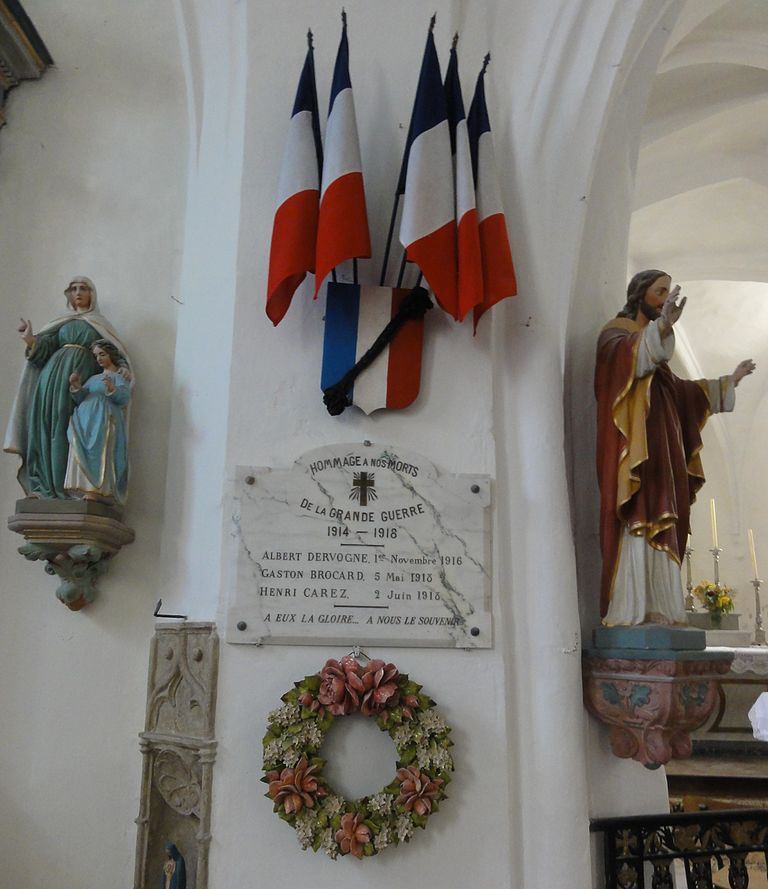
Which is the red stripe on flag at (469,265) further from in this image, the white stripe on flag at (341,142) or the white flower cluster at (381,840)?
the white flower cluster at (381,840)

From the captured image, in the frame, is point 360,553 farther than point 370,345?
No

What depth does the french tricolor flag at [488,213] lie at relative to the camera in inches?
143

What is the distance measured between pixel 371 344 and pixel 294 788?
1.72m

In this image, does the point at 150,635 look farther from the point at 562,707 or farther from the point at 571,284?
the point at 571,284

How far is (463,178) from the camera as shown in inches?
145

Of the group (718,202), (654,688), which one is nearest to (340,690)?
(654,688)

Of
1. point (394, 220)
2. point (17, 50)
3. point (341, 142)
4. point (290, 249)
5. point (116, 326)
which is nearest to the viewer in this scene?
point (290, 249)

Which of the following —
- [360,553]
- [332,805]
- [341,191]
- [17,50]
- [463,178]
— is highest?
[17,50]

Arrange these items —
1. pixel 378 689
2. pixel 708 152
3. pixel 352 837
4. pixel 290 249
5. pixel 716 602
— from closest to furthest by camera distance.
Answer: pixel 352 837 < pixel 378 689 < pixel 290 249 < pixel 708 152 < pixel 716 602

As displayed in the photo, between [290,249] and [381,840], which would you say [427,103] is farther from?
[381,840]

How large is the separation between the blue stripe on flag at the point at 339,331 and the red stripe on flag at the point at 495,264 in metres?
0.51

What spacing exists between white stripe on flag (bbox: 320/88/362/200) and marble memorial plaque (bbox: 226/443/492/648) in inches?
43.3

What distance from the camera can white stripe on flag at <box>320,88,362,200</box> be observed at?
359 cm

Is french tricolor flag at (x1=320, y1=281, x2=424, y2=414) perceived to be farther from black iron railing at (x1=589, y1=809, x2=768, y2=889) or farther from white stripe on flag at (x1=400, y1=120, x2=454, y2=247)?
black iron railing at (x1=589, y1=809, x2=768, y2=889)
